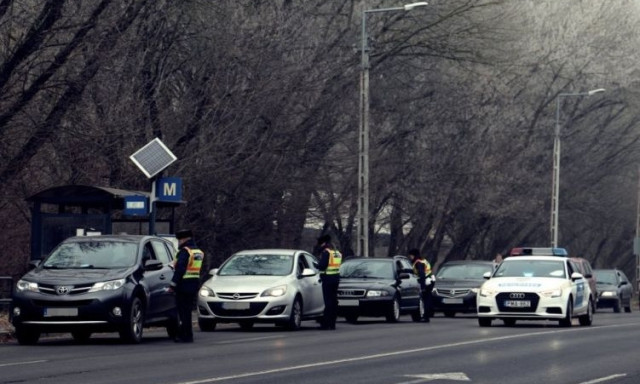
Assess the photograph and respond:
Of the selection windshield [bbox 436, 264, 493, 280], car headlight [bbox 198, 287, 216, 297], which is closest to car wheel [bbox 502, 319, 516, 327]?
car headlight [bbox 198, 287, 216, 297]

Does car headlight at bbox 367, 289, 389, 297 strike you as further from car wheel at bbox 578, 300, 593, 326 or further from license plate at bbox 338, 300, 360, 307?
car wheel at bbox 578, 300, 593, 326

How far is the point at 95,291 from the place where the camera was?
70.1ft

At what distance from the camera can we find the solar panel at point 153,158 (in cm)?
2617

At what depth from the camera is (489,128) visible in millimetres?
53062

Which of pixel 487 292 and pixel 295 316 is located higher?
pixel 487 292

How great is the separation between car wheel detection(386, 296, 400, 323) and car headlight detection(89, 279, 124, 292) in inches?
461

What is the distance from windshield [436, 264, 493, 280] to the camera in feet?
134

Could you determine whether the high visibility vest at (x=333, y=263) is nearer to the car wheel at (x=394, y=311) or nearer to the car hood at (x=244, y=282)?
the car hood at (x=244, y=282)

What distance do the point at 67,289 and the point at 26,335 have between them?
1089mm

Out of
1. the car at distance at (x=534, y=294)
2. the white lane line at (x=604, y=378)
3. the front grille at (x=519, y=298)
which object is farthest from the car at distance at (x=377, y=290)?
the white lane line at (x=604, y=378)

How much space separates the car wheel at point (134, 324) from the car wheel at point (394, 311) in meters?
10.8

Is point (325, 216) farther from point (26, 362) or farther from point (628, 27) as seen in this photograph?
point (26, 362)

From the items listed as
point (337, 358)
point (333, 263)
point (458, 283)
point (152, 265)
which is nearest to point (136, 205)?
point (152, 265)

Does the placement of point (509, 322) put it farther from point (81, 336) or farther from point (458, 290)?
point (81, 336)
